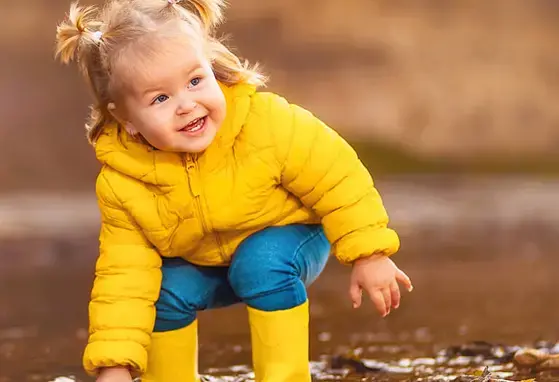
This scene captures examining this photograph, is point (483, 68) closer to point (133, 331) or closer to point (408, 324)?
point (408, 324)

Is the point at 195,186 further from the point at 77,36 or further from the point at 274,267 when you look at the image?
the point at 77,36

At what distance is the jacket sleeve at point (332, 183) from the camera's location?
1.36 metres

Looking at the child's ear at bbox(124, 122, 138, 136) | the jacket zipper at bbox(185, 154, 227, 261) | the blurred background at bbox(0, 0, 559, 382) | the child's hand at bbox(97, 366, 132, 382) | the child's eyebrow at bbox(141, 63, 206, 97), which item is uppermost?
the blurred background at bbox(0, 0, 559, 382)

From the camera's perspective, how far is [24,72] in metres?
3.94

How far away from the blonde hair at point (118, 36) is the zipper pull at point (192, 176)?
0.13 meters

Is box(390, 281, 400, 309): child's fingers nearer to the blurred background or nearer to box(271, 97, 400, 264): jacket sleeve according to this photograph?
box(271, 97, 400, 264): jacket sleeve

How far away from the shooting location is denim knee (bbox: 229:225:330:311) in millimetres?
1352

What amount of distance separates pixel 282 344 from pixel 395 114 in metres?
2.71

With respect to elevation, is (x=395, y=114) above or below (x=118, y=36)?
above

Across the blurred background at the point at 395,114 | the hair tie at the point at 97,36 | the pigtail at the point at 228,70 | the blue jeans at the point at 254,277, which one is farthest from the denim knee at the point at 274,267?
the blurred background at the point at 395,114

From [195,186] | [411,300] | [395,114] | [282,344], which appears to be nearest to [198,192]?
[195,186]

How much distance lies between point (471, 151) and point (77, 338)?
89.5 inches

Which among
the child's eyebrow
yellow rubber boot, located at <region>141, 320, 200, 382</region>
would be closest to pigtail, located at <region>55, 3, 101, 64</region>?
the child's eyebrow

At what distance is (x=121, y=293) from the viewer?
1358 mm
